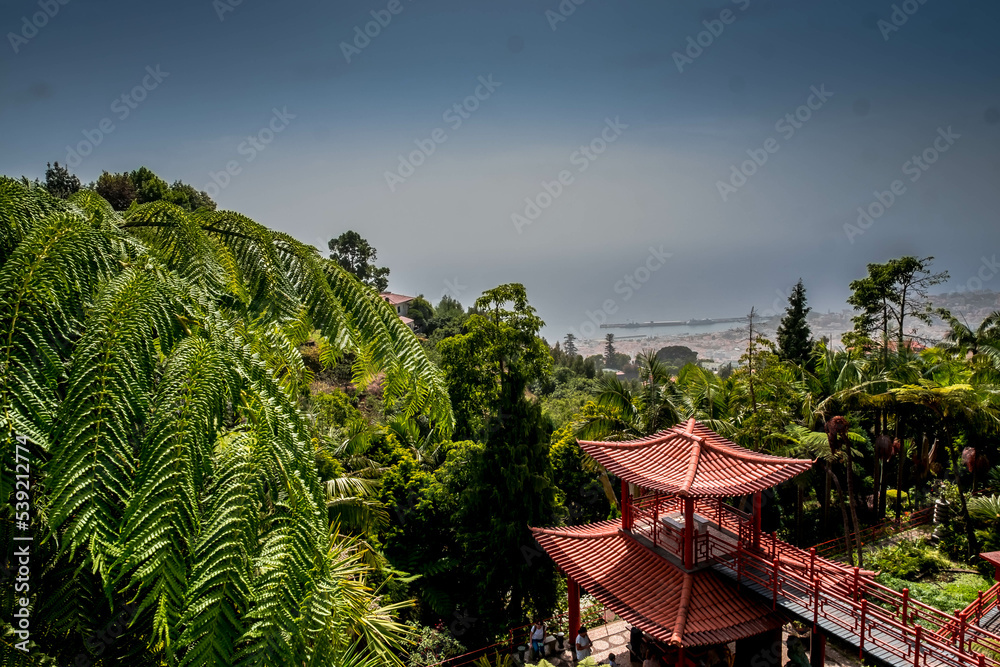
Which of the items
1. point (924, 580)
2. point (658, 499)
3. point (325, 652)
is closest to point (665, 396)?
point (658, 499)

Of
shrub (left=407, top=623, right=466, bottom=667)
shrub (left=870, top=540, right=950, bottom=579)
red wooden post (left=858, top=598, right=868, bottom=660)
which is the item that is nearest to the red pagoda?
red wooden post (left=858, top=598, right=868, bottom=660)

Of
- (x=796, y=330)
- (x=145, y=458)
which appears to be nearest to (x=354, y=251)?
(x=796, y=330)

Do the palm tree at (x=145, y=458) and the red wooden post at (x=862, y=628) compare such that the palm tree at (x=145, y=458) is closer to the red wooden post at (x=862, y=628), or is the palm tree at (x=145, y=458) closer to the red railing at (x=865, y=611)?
the red railing at (x=865, y=611)

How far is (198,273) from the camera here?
1.72 m

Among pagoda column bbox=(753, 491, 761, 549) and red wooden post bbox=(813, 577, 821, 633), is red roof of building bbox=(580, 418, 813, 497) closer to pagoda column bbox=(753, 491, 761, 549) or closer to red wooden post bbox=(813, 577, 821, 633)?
pagoda column bbox=(753, 491, 761, 549)

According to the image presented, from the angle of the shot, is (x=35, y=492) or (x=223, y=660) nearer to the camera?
(x=223, y=660)

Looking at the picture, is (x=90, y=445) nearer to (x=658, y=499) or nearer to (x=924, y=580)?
(x=658, y=499)

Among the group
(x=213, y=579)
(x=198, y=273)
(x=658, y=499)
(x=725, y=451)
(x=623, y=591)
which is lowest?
(x=623, y=591)

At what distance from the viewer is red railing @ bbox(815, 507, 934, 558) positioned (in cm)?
1630

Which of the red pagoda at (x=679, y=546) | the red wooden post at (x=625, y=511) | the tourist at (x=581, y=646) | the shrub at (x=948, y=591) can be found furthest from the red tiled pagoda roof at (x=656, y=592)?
the shrub at (x=948, y=591)

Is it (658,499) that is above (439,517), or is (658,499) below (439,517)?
above

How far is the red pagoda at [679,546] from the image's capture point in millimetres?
8938

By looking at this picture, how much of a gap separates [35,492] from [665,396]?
53.2 feet

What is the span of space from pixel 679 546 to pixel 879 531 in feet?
34.0
